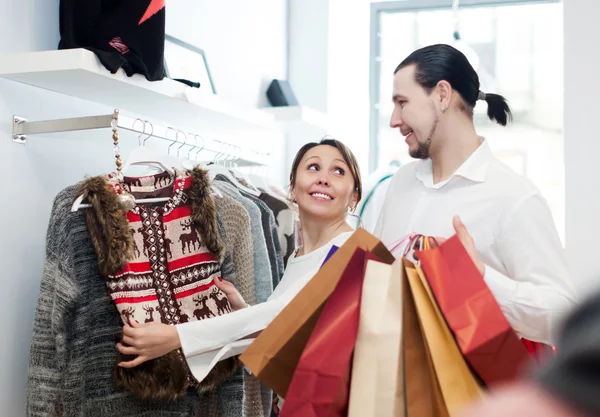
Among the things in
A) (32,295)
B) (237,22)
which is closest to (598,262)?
(237,22)

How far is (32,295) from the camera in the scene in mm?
1991

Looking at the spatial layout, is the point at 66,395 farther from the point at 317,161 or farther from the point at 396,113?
the point at 396,113

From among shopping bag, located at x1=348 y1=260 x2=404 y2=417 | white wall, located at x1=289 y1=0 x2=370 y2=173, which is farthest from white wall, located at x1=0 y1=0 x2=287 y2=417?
white wall, located at x1=289 y1=0 x2=370 y2=173

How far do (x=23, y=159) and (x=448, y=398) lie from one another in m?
1.42

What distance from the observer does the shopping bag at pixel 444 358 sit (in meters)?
0.99

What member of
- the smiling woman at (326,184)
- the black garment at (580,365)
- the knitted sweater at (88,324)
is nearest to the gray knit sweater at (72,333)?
the knitted sweater at (88,324)

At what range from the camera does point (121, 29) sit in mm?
1935

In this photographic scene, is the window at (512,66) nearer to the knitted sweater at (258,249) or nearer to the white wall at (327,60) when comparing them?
the white wall at (327,60)

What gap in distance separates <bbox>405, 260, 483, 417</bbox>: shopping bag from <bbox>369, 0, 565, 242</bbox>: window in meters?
2.98

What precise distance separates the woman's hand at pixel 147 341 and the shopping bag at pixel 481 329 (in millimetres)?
796

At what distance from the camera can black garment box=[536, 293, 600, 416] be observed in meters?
0.26

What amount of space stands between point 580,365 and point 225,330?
4.37 feet

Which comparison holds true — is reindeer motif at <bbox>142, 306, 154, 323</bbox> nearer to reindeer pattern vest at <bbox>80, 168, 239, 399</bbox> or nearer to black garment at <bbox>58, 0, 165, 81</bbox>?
reindeer pattern vest at <bbox>80, 168, 239, 399</bbox>

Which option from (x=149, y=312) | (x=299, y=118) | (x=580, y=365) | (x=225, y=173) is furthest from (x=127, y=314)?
(x=299, y=118)
